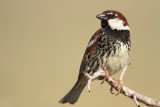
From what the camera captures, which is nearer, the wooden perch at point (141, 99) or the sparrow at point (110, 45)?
the wooden perch at point (141, 99)

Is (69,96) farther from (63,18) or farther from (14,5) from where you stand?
(14,5)

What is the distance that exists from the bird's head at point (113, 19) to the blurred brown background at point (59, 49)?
1.29m

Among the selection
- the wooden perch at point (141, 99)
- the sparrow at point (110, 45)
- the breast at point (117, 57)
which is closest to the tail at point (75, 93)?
the sparrow at point (110, 45)

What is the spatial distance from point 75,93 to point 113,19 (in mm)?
932

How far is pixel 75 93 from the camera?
5.91 meters

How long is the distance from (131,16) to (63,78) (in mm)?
2242

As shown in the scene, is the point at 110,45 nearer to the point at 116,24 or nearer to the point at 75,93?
the point at 116,24

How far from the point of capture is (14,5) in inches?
384

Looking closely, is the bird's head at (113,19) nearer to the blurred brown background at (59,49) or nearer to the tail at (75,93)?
Answer: the tail at (75,93)

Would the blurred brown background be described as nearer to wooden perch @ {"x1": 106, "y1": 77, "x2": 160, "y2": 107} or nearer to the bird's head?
the bird's head

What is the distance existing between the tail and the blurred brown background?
1.46 feet

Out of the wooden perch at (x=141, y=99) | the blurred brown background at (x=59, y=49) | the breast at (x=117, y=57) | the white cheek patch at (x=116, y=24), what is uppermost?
the white cheek patch at (x=116, y=24)

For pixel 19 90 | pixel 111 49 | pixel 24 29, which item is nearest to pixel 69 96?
pixel 111 49

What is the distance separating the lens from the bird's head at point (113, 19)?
533cm
